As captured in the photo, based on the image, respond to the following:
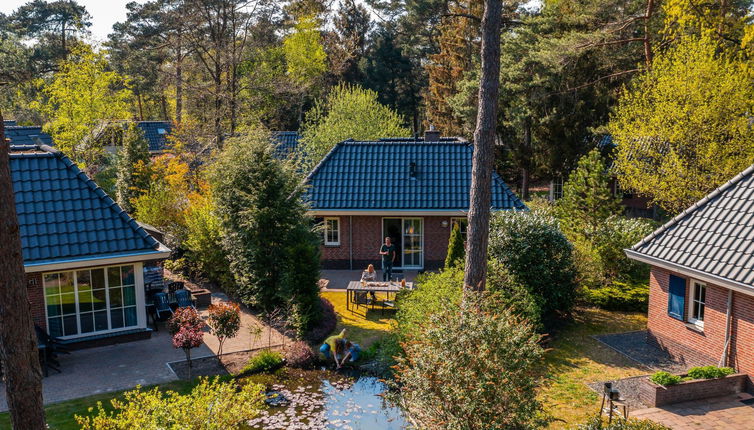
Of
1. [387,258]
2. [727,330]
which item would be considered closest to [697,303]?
[727,330]

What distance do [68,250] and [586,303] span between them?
48.7 feet

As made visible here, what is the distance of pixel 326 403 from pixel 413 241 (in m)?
11.0

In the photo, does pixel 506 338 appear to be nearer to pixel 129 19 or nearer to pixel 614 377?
pixel 614 377

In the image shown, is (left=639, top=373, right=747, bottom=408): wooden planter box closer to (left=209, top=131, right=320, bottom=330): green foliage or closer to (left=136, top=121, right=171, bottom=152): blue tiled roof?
(left=209, top=131, right=320, bottom=330): green foliage

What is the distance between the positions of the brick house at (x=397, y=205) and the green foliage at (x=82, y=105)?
15.4 metres

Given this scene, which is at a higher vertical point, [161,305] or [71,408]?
[161,305]

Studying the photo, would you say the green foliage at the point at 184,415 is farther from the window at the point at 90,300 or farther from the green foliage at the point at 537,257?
the green foliage at the point at 537,257

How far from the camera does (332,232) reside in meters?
23.2

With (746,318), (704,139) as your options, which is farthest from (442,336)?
(704,139)

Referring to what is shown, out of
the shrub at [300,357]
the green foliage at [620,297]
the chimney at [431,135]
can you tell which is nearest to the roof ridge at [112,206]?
the shrub at [300,357]

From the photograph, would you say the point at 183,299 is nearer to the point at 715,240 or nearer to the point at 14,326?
the point at 14,326

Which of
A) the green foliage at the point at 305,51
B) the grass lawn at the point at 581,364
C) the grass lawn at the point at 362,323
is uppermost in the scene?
the green foliage at the point at 305,51

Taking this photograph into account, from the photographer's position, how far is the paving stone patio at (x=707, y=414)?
421 inches

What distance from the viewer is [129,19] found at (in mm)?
46281
